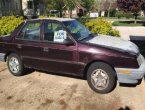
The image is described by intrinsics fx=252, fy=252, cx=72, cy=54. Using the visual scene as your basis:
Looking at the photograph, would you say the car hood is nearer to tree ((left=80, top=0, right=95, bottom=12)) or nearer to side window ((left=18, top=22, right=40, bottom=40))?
side window ((left=18, top=22, right=40, bottom=40))

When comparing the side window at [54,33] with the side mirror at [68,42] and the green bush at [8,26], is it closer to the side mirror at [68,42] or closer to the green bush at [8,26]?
the side mirror at [68,42]

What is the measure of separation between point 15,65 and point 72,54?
2.15m

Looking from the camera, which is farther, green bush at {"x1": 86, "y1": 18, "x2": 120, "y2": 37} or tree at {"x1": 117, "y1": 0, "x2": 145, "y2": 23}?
tree at {"x1": 117, "y1": 0, "x2": 145, "y2": 23}

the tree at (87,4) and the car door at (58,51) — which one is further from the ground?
the tree at (87,4)

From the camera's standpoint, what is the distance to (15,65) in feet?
25.3

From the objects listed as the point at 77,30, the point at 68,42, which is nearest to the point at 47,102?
the point at 68,42

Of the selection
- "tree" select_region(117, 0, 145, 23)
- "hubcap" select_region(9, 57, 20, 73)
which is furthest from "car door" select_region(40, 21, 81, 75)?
"tree" select_region(117, 0, 145, 23)

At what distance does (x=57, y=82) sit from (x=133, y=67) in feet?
7.43

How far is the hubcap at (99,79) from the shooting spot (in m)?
6.12

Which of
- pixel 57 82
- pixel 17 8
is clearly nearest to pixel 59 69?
pixel 57 82

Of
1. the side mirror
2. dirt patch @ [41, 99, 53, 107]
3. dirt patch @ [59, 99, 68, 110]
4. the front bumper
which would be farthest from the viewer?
the side mirror

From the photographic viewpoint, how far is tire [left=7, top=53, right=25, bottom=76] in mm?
7605

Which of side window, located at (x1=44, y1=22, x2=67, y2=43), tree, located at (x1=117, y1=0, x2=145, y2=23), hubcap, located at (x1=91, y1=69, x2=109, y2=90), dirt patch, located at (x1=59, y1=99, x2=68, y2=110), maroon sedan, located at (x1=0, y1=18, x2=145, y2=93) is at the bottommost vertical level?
dirt patch, located at (x1=59, y1=99, x2=68, y2=110)

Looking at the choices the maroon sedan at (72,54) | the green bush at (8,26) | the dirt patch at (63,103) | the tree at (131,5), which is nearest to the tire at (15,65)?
Result: the maroon sedan at (72,54)
